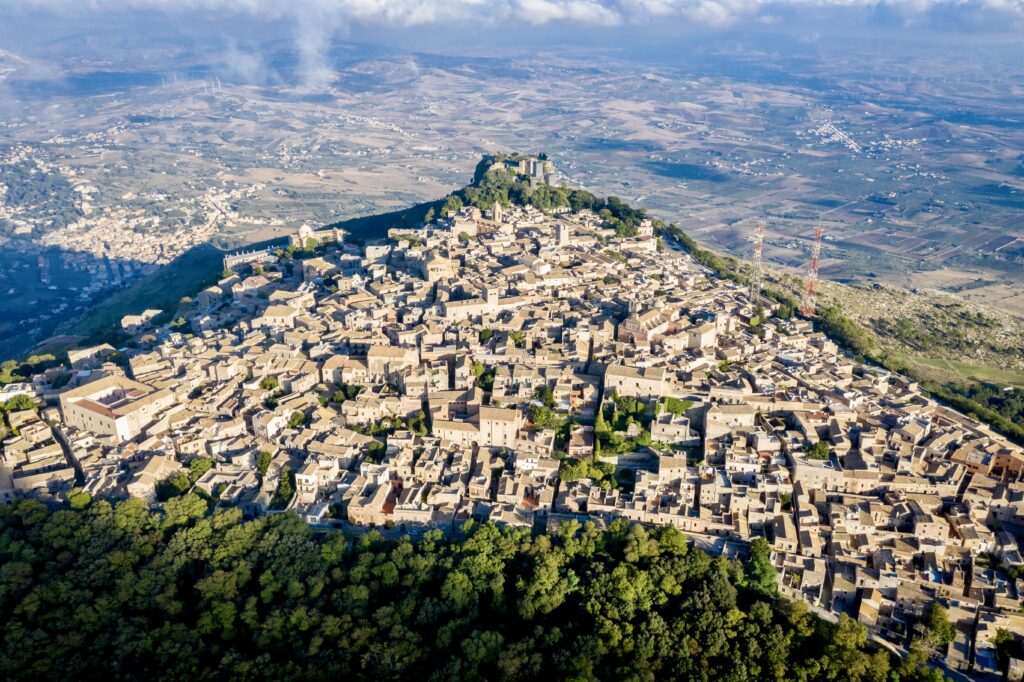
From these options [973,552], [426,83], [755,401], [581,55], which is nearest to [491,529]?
[755,401]

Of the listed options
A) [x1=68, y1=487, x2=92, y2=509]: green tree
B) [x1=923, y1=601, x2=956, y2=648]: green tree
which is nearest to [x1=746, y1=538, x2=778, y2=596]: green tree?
[x1=923, y1=601, x2=956, y2=648]: green tree

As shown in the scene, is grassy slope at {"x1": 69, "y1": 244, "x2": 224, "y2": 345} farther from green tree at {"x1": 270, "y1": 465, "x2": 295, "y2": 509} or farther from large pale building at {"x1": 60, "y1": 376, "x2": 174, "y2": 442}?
green tree at {"x1": 270, "y1": 465, "x2": 295, "y2": 509}

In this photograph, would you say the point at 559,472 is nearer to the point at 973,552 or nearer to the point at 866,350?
the point at 973,552

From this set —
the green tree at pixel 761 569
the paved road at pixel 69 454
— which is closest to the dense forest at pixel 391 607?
the green tree at pixel 761 569

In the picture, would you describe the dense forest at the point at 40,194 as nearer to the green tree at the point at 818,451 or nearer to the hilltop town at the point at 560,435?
the hilltop town at the point at 560,435

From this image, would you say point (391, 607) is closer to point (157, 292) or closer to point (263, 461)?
point (263, 461)

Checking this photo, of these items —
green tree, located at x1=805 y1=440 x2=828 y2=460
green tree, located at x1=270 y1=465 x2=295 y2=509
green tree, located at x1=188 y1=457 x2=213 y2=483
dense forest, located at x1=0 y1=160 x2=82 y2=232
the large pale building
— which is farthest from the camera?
dense forest, located at x1=0 y1=160 x2=82 y2=232
